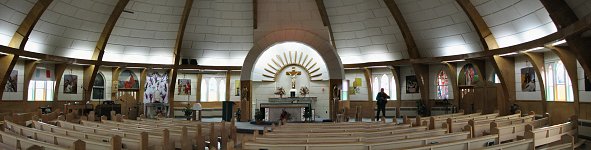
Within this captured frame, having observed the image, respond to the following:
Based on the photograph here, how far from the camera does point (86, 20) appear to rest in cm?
1783

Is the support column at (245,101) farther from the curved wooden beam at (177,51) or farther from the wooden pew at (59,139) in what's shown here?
the wooden pew at (59,139)

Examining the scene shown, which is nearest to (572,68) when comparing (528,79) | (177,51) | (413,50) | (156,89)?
(528,79)

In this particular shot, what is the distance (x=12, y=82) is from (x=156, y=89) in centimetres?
599

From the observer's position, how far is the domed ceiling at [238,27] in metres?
15.1

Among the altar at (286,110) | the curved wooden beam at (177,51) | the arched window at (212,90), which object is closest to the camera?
the altar at (286,110)

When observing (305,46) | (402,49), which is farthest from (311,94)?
(402,49)

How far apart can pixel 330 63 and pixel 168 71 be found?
885 centimetres

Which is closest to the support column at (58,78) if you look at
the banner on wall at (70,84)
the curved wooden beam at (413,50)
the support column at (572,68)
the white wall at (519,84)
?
the banner on wall at (70,84)

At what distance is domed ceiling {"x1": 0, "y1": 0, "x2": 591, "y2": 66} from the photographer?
15102mm

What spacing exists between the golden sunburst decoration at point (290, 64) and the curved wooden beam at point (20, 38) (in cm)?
1102

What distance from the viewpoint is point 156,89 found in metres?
20.8

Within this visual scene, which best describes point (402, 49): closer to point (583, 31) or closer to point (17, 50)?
point (583, 31)

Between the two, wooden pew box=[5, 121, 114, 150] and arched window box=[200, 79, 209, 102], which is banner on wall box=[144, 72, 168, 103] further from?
wooden pew box=[5, 121, 114, 150]

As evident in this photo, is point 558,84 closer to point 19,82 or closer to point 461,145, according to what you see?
point 461,145
